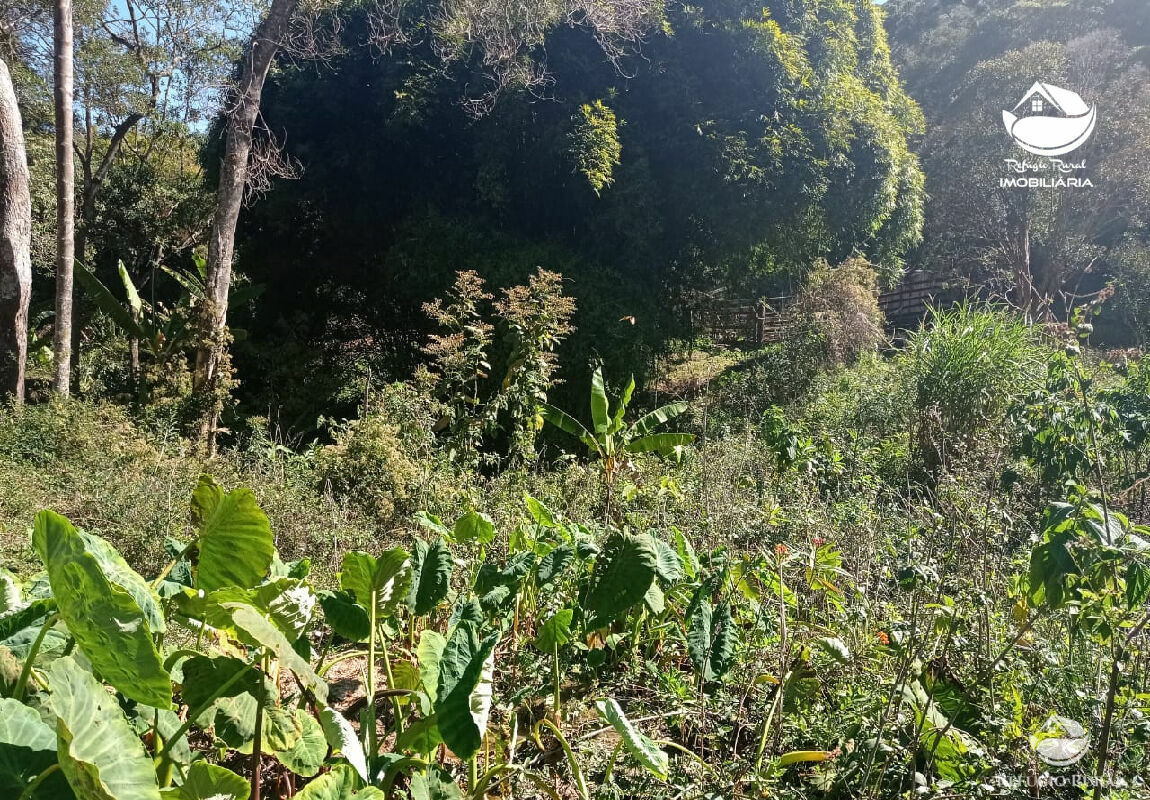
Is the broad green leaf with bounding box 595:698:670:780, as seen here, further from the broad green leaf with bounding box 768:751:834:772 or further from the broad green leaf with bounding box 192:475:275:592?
the broad green leaf with bounding box 192:475:275:592

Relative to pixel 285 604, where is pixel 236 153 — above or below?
above

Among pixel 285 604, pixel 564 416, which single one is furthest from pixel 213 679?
pixel 564 416

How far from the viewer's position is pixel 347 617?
5.73 feet

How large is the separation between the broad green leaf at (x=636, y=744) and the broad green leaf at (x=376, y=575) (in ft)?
2.01

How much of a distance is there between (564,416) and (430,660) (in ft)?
12.8

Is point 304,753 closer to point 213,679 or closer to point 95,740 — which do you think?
point 213,679

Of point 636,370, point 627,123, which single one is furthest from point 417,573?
point 627,123

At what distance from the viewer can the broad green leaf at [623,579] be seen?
192 cm

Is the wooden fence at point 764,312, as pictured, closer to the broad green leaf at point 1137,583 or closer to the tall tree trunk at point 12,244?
the broad green leaf at point 1137,583

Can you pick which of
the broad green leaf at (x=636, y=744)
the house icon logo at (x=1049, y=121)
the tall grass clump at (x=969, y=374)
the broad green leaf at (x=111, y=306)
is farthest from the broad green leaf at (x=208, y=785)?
the house icon logo at (x=1049, y=121)

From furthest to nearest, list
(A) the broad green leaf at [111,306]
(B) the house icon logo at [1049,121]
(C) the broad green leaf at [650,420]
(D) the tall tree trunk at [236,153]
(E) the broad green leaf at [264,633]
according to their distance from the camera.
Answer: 1. (B) the house icon logo at [1049,121]
2. (A) the broad green leaf at [111,306]
3. (D) the tall tree trunk at [236,153]
4. (C) the broad green leaf at [650,420]
5. (E) the broad green leaf at [264,633]

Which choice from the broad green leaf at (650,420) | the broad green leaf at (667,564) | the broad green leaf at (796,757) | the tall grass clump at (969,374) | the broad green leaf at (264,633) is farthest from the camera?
the tall grass clump at (969,374)

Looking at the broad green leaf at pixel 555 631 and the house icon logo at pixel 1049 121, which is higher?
the house icon logo at pixel 1049 121

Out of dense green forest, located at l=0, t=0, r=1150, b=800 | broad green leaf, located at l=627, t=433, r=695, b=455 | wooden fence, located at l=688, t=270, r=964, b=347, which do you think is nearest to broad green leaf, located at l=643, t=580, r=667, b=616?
dense green forest, located at l=0, t=0, r=1150, b=800
